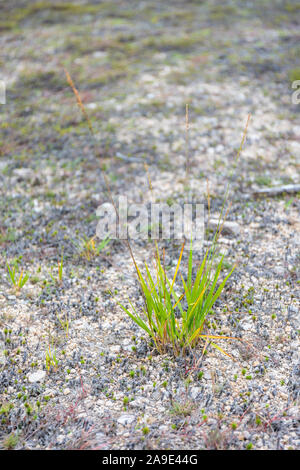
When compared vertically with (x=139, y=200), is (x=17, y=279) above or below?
below

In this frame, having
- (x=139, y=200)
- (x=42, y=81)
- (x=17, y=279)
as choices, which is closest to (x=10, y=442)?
(x=17, y=279)

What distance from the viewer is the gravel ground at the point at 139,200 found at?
134 inches

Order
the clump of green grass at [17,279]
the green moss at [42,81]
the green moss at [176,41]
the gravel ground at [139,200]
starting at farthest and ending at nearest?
the green moss at [176,41], the green moss at [42,81], the clump of green grass at [17,279], the gravel ground at [139,200]

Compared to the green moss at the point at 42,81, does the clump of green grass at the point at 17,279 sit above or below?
below

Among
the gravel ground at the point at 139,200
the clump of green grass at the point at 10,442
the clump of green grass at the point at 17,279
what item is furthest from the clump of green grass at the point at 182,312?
the clump of green grass at the point at 17,279

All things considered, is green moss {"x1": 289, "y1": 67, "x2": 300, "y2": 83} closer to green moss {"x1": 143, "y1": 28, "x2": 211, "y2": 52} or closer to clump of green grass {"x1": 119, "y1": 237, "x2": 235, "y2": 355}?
green moss {"x1": 143, "y1": 28, "x2": 211, "y2": 52}

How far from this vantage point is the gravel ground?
339 cm

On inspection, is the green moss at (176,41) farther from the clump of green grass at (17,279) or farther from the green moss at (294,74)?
the clump of green grass at (17,279)

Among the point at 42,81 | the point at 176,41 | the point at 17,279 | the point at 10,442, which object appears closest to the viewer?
the point at 10,442

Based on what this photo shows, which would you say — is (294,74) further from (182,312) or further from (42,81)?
(182,312)

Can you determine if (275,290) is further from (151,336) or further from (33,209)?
(33,209)

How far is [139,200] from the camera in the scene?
21.5 feet

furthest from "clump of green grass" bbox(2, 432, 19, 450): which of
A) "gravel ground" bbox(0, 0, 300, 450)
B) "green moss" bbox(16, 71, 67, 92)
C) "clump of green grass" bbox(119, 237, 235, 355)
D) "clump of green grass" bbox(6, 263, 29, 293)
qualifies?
"green moss" bbox(16, 71, 67, 92)
